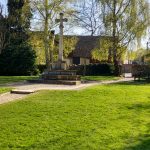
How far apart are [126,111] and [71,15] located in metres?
34.6

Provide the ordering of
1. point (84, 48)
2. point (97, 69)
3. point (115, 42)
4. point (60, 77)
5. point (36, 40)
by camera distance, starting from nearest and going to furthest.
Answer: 1. point (60, 77)
2. point (115, 42)
3. point (97, 69)
4. point (36, 40)
5. point (84, 48)

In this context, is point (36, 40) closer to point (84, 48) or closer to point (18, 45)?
point (18, 45)

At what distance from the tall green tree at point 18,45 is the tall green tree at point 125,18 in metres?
8.18

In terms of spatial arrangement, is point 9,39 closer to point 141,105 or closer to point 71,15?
point 71,15

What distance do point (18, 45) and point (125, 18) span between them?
11.2 meters

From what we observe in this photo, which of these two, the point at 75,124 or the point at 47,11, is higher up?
the point at 47,11

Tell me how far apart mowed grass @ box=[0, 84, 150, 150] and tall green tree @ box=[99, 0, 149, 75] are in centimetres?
2601

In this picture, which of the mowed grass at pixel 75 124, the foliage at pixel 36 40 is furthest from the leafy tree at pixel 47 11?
the mowed grass at pixel 75 124

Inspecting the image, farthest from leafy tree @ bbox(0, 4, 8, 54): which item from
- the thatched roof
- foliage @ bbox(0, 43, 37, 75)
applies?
the thatched roof

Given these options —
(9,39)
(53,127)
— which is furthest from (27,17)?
(53,127)

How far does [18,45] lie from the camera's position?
40969mm

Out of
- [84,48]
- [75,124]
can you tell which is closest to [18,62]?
[84,48]

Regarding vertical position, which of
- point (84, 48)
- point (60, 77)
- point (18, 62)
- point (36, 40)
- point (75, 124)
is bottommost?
point (75, 124)

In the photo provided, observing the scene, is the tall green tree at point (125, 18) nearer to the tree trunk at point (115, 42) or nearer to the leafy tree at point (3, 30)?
the tree trunk at point (115, 42)
